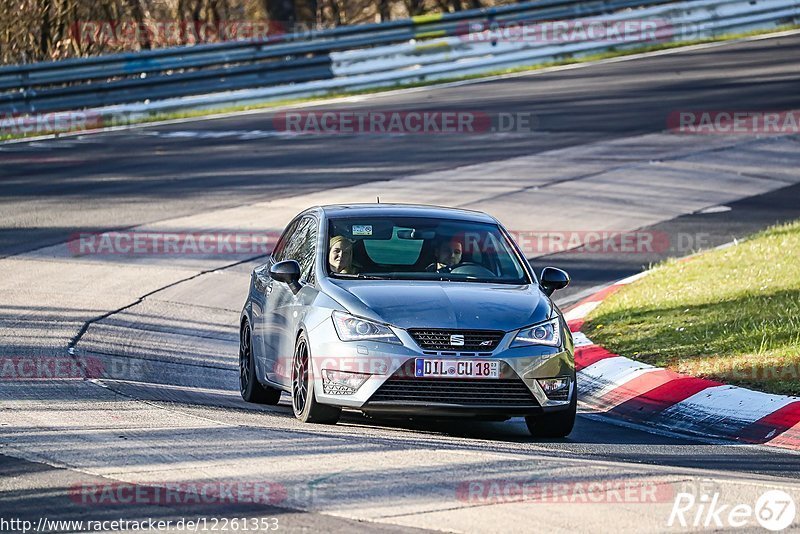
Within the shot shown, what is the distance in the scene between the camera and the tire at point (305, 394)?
29.0ft

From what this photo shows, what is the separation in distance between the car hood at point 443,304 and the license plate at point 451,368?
0.73 ft

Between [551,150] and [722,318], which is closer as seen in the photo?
[722,318]

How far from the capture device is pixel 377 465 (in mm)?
7207

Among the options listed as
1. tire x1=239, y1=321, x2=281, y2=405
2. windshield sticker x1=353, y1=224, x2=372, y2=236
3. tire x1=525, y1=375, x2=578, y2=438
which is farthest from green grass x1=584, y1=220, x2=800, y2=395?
tire x1=239, y1=321, x2=281, y2=405

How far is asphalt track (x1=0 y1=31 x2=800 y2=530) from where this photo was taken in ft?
27.5

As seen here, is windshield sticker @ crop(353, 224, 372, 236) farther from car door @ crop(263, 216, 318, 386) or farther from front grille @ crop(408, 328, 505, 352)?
front grille @ crop(408, 328, 505, 352)

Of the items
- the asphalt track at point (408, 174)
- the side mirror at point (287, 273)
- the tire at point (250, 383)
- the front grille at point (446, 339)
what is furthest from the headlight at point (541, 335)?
the tire at point (250, 383)

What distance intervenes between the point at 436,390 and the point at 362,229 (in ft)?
6.04

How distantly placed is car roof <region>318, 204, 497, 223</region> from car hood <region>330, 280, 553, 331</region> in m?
0.93

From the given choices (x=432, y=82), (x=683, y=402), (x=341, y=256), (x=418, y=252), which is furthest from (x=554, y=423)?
(x=432, y=82)

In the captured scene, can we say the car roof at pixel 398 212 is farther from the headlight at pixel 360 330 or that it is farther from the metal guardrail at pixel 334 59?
the metal guardrail at pixel 334 59

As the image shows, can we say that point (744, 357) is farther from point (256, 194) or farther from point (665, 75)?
point (665, 75)

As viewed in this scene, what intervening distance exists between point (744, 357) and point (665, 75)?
19.5m

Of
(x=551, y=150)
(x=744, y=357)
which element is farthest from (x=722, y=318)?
(x=551, y=150)
